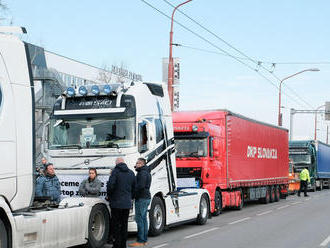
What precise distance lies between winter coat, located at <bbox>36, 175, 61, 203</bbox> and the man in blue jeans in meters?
1.65

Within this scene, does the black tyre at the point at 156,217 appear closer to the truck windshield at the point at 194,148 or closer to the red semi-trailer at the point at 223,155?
the red semi-trailer at the point at 223,155

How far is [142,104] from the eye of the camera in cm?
1285

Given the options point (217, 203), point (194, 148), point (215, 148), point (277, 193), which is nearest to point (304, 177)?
point (277, 193)

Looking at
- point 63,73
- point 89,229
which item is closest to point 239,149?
point 89,229

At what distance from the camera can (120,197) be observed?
11.2 metres

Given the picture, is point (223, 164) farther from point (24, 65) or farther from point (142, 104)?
point (24, 65)

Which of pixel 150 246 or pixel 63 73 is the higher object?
pixel 63 73

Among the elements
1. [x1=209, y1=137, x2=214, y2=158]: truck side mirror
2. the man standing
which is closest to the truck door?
[x1=209, y1=137, x2=214, y2=158]: truck side mirror

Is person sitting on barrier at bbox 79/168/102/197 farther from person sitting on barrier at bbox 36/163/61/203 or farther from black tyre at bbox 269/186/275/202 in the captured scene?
black tyre at bbox 269/186/275/202

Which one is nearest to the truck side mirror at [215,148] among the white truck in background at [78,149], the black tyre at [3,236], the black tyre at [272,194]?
the white truck in background at [78,149]

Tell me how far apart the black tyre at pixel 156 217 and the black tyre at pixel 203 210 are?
2673 mm

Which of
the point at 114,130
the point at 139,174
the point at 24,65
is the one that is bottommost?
the point at 139,174

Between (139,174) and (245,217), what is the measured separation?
760cm

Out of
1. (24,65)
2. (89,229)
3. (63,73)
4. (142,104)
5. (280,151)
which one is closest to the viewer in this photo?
(24,65)
